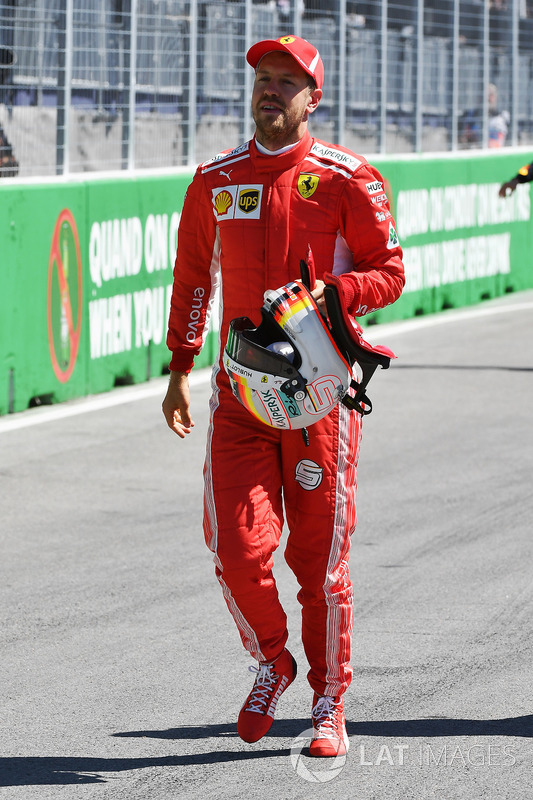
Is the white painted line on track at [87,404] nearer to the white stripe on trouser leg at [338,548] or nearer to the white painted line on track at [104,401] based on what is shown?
the white painted line on track at [104,401]

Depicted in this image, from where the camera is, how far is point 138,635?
547cm

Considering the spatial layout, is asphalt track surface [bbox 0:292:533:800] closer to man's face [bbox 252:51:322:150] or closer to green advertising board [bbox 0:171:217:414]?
green advertising board [bbox 0:171:217:414]

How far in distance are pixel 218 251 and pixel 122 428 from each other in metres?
4.98

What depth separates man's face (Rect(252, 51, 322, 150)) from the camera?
14.2ft

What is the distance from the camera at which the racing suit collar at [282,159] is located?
172 inches

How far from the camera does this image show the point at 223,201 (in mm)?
4453

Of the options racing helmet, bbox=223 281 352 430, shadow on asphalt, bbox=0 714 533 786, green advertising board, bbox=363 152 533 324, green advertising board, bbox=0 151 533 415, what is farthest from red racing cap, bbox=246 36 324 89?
green advertising board, bbox=363 152 533 324

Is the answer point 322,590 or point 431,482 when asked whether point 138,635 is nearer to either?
point 322,590

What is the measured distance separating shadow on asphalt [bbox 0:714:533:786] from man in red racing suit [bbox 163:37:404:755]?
146 mm

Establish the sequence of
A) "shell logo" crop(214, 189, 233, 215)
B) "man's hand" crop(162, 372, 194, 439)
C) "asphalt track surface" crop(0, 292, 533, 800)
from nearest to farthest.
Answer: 1. "asphalt track surface" crop(0, 292, 533, 800)
2. "shell logo" crop(214, 189, 233, 215)
3. "man's hand" crop(162, 372, 194, 439)

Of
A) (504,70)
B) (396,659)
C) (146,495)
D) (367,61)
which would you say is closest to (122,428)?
(146,495)

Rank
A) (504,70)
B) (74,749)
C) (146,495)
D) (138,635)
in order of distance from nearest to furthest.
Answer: (74,749), (138,635), (146,495), (504,70)

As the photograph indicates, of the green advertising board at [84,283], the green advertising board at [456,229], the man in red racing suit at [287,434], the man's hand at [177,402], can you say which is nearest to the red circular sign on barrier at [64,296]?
the green advertising board at [84,283]

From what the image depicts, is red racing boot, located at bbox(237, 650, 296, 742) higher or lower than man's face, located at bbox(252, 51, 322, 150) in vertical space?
lower
